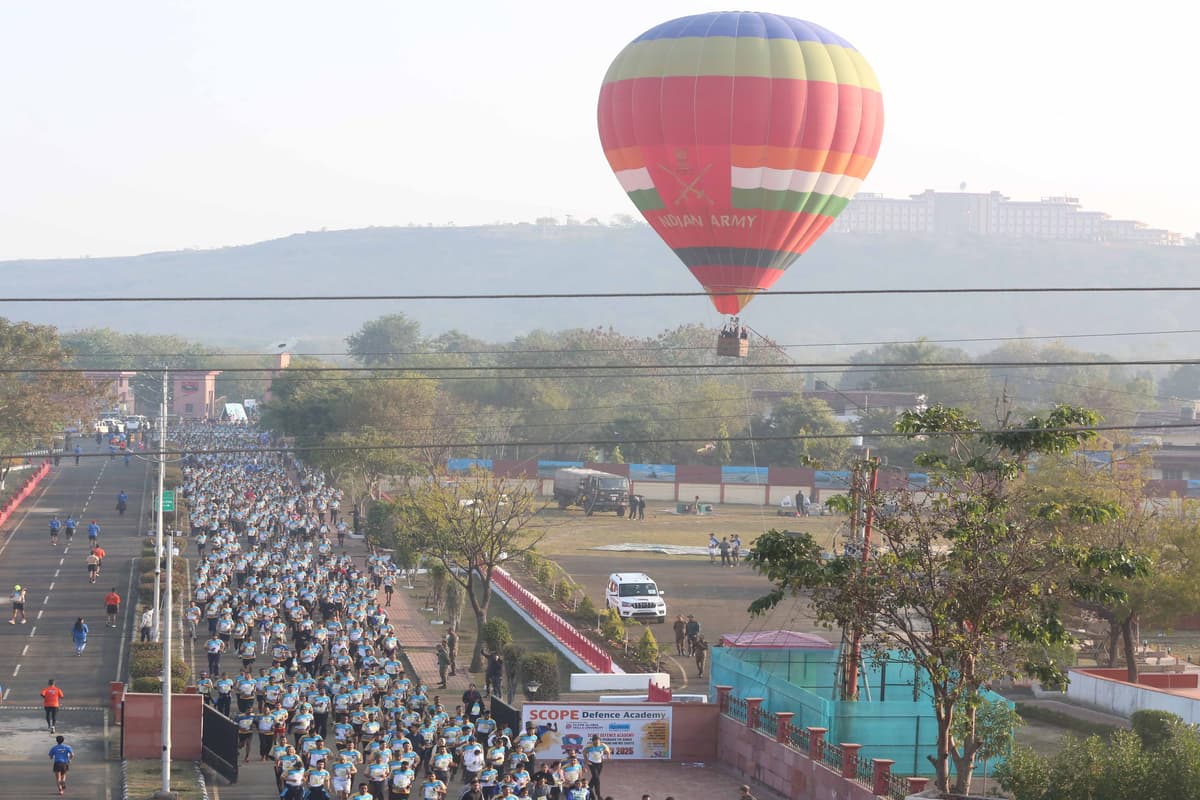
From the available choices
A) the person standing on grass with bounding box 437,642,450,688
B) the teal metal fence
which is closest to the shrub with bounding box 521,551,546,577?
the person standing on grass with bounding box 437,642,450,688

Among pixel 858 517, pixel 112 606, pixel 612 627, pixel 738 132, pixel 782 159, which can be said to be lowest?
pixel 112 606

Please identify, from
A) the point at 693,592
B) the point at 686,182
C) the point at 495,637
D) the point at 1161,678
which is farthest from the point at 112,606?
the point at 1161,678

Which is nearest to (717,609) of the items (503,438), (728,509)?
(728,509)

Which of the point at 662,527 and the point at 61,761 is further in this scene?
the point at 662,527

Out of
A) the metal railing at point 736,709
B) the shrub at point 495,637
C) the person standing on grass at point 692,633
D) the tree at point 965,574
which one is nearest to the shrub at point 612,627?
the person standing on grass at point 692,633

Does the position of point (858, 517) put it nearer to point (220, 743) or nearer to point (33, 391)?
point (220, 743)

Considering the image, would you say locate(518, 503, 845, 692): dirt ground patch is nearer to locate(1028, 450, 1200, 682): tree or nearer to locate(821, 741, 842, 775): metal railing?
locate(821, 741, 842, 775): metal railing
